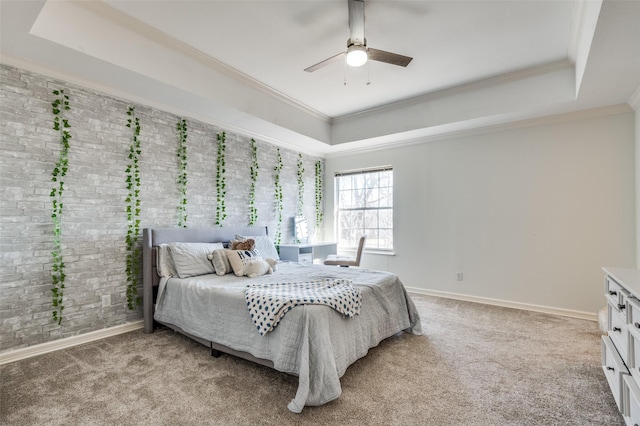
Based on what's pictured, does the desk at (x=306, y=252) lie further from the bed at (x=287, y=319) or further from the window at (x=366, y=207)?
the bed at (x=287, y=319)

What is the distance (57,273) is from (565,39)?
5.16 meters

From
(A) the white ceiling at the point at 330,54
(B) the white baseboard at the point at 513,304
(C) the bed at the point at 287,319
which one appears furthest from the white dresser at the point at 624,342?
(B) the white baseboard at the point at 513,304

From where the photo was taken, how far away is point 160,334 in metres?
3.19

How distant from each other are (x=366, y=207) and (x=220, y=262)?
309cm

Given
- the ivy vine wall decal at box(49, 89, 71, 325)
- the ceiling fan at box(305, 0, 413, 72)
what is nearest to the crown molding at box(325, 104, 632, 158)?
the ceiling fan at box(305, 0, 413, 72)

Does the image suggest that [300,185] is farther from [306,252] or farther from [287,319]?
[287,319]

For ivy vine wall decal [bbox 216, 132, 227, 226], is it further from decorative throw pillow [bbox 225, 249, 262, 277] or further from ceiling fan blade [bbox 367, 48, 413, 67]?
ceiling fan blade [bbox 367, 48, 413, 67]

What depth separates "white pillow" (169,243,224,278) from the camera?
10.5 ft

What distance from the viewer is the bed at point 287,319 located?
1995 mm

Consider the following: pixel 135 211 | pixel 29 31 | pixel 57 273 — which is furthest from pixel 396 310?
pixel 29 31

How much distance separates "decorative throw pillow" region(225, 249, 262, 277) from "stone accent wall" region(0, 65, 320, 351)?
0.89 meters

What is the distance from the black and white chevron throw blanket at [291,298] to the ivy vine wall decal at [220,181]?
1797 millimetres

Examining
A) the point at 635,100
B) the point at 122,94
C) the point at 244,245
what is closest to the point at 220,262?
the point at 244,245

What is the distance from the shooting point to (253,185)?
475 centimetres
